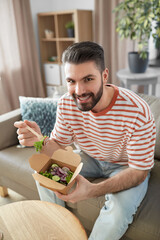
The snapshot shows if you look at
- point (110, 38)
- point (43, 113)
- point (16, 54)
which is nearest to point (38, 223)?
point (43, 113)

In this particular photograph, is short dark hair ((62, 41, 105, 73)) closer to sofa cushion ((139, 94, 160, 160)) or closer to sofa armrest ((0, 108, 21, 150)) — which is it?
sofa cushion ((139, 94, 160, 160))

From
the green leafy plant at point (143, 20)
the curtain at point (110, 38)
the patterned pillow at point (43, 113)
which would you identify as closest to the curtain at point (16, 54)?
the curtain at point (110, 38)

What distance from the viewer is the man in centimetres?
100

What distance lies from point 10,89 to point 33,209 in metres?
2.34

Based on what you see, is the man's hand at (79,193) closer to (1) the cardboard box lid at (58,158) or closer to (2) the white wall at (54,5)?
(1) the cardboard box lid at (58,158)

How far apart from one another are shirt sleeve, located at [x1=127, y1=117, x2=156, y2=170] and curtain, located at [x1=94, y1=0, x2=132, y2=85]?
2.20 metres

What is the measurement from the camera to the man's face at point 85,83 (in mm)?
983

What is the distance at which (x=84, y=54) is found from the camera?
977 millimetres

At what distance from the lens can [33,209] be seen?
3.60 feet

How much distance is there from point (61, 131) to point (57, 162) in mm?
230

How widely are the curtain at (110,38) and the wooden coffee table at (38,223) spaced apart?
2428mm

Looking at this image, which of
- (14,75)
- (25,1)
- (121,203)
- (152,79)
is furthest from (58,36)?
(121,203)

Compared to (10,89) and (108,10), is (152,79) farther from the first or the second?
(10,89)

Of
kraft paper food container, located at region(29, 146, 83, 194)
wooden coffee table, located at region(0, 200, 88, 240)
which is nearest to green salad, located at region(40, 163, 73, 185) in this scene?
kraft paper food container, located at region(29, 146, 83, 194)
